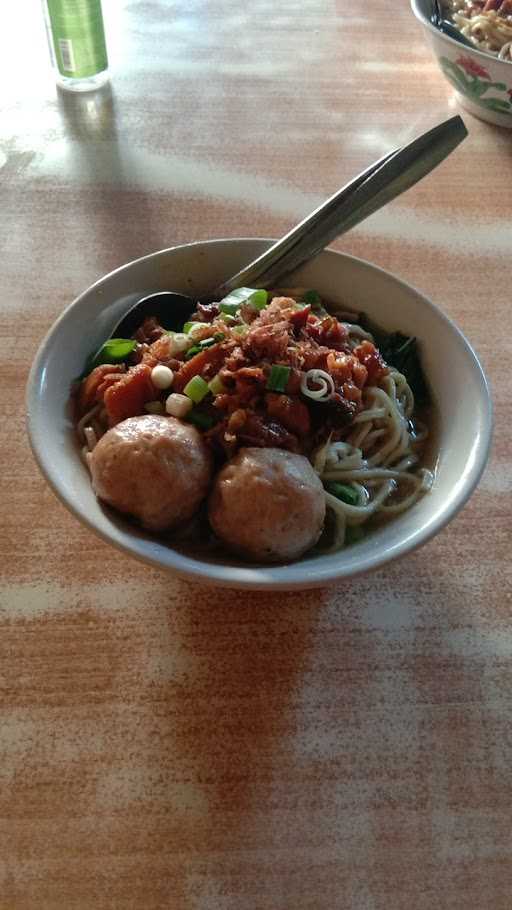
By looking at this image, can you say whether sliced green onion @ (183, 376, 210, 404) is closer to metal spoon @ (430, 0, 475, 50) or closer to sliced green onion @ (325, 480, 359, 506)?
sliced green onion @ (325, 480, 359, 506)

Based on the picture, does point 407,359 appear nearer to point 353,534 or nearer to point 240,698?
point 353,534

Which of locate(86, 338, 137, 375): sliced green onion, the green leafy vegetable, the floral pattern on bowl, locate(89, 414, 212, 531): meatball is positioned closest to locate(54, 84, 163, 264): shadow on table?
locate(86, 338, 137, 375): sliced green onion

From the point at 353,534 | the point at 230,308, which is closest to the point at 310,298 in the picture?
the point at 230,308

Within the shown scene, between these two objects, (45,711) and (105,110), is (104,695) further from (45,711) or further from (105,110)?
(105,110)

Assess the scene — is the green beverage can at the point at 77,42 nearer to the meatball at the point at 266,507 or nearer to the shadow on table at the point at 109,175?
the shadow on table at the point at 109,175

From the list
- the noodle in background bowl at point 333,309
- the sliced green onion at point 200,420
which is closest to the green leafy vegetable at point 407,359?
the noodle in background bowl at point 333,309
